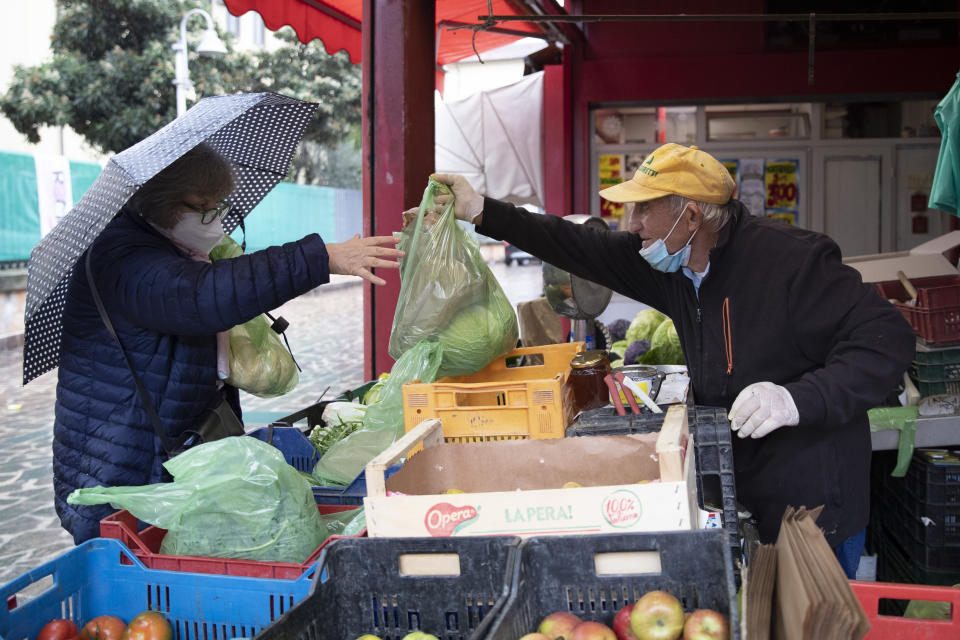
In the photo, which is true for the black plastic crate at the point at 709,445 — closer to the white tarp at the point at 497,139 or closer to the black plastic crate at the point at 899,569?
the black plastic crate at the point at 899,569

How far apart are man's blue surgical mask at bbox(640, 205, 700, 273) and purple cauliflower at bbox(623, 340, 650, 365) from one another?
8.45ft

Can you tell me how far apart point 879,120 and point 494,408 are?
799 centimetres

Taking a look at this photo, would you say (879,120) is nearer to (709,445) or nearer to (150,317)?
(709,445)

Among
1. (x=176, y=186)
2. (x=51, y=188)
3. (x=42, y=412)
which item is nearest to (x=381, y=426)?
(x=176, y=186)

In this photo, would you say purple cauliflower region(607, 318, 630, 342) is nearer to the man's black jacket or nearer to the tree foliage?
the man's black jacket

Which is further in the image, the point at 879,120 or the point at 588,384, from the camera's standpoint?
the point at 879,120

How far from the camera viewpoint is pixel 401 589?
64.7 inches

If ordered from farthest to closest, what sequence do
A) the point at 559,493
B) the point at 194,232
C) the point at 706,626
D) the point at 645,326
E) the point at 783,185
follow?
the point at 783,185 → the point at 645,326 → the point at 194,232 → the point at 559,493 → the point at 706,626

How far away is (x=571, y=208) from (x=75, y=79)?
16.8 metres

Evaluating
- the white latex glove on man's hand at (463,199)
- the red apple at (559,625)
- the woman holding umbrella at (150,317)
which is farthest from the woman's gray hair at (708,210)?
the red apple at (559,625)

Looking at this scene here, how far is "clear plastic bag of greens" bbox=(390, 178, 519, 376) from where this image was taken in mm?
2906

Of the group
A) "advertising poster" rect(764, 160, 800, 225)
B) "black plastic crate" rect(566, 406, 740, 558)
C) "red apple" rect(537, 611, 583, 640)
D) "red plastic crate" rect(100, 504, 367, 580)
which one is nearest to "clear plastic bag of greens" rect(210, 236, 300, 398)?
"red plastic crate" rect(100, 504, 367, 580)

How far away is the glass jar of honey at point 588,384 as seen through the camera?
2.87m

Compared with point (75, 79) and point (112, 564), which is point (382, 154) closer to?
point (112, 564)
